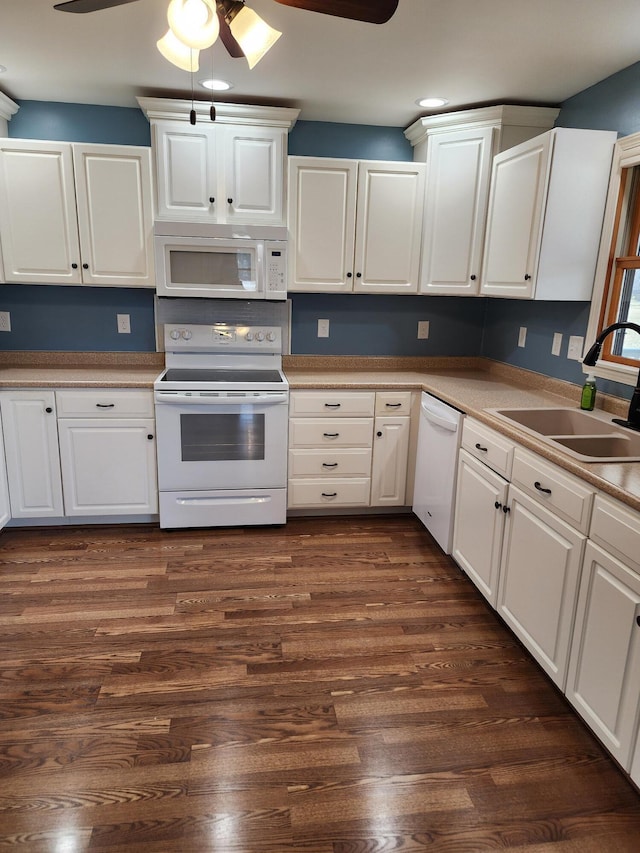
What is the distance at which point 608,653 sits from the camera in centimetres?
161

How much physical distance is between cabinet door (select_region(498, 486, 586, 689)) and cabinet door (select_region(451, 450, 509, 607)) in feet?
0.22

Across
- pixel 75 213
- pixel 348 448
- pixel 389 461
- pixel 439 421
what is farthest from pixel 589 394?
pixel 75 213

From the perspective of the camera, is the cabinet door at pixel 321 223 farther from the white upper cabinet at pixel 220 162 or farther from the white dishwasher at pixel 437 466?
the white dishwasher at pixel 437 466

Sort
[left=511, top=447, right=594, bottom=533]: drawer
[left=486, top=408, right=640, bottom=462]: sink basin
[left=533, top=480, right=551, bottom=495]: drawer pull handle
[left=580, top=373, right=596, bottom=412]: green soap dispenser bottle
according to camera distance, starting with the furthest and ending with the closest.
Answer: [left=580, top=373, right=596, bottom=412]: green soap dispenser bottle
[left=486, top=408, right=640, bottom=462]: sink basin
[left=533, top=480, right=551, bottom=495]: drawer pull handle
[left=511, top=447, right=594, bottom=533]: drawer

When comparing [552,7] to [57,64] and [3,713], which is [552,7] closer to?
[57,64]

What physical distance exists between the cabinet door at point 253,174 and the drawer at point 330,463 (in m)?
1.36

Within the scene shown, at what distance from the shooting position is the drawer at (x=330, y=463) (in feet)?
10.8

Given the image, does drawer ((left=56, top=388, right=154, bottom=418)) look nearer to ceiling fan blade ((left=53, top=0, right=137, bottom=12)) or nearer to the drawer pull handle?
ceiling fan blade ((left=53, top=0, right=137, bottom=12))

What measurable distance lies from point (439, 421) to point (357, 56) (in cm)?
172

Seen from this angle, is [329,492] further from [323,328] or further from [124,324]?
[124,324]

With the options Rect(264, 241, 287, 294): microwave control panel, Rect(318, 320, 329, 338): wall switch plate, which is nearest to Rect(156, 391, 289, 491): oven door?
Rect(264, 241, 287, 294): microwave control panel

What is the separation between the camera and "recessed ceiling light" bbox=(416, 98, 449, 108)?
2.92 metres

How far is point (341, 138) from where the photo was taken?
11.3ft

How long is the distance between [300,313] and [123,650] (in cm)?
226
